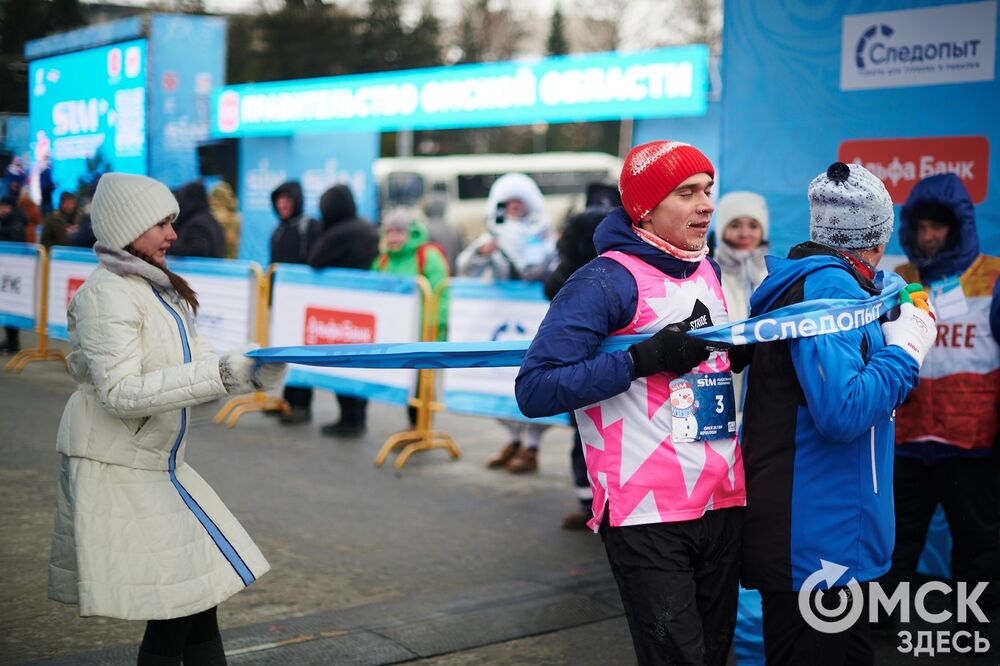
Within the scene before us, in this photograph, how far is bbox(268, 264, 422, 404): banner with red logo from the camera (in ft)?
27.8

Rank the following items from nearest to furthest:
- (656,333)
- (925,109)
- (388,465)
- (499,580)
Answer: (656,333) → (925,109) → (499,580) → (388,465)

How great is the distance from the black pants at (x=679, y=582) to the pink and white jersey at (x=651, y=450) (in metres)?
0.05

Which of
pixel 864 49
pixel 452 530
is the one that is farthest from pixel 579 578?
pixel 864 49

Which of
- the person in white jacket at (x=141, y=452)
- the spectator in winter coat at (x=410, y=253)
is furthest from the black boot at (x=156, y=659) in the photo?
the spectator in winter coat at (x=410, y=253)

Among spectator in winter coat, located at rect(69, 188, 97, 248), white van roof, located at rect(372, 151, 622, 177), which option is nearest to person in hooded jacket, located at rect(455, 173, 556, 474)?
spectator in winter coat, located at rect(69, 188, 97, 248)

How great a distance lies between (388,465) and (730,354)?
5.31 m

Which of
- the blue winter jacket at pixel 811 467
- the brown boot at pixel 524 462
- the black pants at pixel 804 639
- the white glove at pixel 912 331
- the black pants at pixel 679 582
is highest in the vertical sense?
the white glove at pixel 912 331

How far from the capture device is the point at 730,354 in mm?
3176

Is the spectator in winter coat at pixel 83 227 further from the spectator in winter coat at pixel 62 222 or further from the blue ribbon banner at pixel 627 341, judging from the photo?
the blue ribbon banner at pixel 627 341

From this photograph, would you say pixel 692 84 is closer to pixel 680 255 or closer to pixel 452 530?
pixel 452 530

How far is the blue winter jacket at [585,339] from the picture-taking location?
108 inches

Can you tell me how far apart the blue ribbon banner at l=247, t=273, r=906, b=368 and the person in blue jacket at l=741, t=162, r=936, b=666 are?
0.04 m

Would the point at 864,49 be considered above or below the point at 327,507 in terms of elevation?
above

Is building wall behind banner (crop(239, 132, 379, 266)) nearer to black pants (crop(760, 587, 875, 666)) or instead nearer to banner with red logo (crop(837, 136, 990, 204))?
banner with red logo (crop(837, 136, 990, 204))
